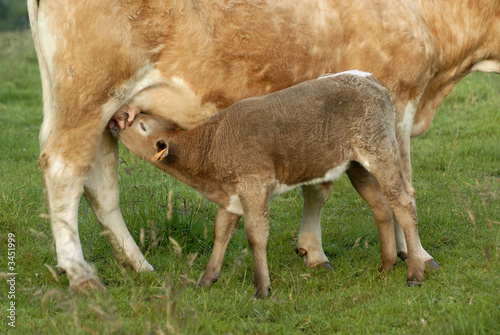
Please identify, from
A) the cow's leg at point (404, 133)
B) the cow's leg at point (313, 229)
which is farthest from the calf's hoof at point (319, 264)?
the cow's leg at point (404, 133)

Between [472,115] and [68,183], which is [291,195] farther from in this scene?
[472,115]

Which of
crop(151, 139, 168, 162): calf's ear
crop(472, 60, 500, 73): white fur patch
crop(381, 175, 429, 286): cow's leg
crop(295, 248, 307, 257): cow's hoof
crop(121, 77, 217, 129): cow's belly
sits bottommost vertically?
crop(295, 248, 307, 257): cow's hoof

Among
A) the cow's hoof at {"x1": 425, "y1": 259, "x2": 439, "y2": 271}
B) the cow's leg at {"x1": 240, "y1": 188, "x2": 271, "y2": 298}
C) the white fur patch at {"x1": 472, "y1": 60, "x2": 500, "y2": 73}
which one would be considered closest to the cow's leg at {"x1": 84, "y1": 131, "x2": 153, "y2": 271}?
the cow's leg at {"x1": 240, "y1": 188, "x2": 271, "y2": 298}

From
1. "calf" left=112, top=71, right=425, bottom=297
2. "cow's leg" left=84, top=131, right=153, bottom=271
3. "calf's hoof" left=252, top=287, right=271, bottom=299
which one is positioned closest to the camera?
"calf's hoof" left=252, top=287, right=271, bottom=299

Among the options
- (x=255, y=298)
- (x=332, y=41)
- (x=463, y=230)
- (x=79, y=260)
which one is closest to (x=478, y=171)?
(x=463, y=230)

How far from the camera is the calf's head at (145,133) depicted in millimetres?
4605

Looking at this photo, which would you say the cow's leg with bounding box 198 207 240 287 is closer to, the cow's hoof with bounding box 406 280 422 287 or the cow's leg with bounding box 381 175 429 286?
the cow's leg with bounding box 381 175 429 286

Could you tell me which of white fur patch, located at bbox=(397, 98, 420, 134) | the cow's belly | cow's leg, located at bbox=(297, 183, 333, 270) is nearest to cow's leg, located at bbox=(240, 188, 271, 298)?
the cow's belly

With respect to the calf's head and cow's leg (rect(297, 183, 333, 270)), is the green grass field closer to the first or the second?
cow's leg (rect(297, 183, 333, 270))

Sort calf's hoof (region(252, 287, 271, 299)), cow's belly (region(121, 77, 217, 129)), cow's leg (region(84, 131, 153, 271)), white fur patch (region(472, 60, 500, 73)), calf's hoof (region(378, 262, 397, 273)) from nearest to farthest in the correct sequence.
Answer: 1. calf's hoof (region(252, 287, 271, 299))
2. cow's belly (region(121, 77, 217, 129))
3. calf's hoof (region(378, 262, 397, 273))
4. cow's leg (region(84, 131, 153, 271))
5. white fur patch (region(472, 60, 500, 73))

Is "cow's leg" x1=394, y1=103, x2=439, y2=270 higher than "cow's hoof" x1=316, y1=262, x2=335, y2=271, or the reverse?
"cow's leg" x1=394, y1=103, x2=439, y2=270

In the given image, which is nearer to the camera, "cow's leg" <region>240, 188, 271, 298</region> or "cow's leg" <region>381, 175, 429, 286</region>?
"cow's leg" <region>240, 188, 271, 298</region>

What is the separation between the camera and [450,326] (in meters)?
3.45

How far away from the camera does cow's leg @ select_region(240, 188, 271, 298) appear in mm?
4328
